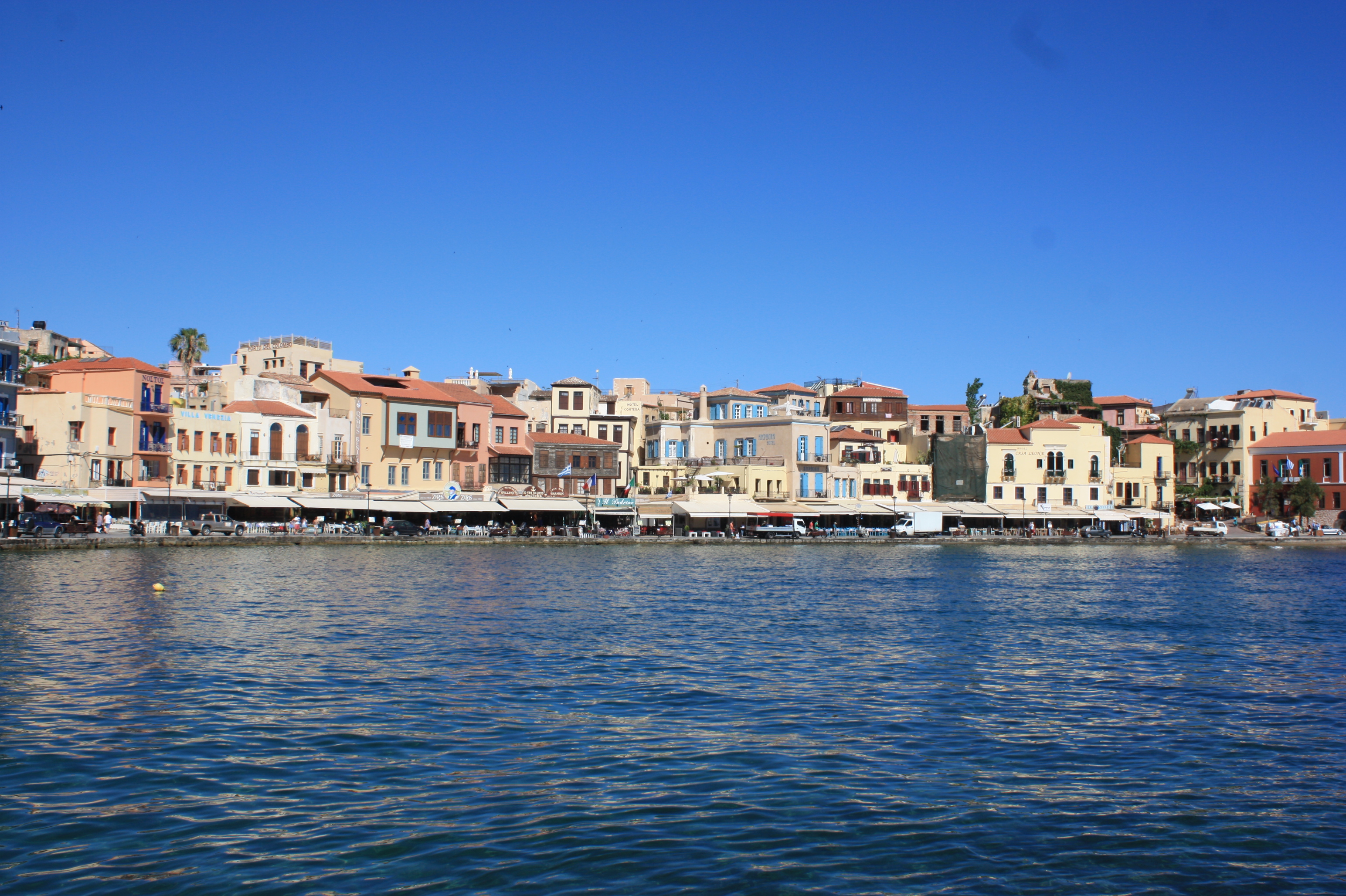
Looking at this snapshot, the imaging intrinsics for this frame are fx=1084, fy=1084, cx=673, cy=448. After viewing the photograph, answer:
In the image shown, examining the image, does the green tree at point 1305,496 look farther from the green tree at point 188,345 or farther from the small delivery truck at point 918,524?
the green tree at point 188,345

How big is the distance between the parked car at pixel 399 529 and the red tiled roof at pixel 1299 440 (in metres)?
58.5

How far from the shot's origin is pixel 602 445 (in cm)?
6294

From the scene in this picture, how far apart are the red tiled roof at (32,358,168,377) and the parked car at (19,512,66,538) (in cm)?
790

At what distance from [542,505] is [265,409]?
47.6 feet

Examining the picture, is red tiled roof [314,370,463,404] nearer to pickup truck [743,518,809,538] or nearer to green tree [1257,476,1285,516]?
pickup truck [743,518,809,538]

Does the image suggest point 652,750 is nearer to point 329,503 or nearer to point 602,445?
point 329,503

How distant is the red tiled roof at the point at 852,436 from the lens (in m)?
70.4

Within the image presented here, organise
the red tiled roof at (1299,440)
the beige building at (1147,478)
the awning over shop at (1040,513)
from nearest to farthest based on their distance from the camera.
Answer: the awning over shop at (1040,513), the red tiled roof at (1299,440), the beige building at (1147,478)

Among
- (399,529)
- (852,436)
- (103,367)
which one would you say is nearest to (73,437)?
(103,367)

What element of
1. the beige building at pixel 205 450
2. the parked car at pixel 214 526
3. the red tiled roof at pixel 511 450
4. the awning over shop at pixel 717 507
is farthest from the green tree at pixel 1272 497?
the beige building at pixel 205 450

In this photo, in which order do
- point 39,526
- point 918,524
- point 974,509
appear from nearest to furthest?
point 39,526
point 918,524
point 974,509

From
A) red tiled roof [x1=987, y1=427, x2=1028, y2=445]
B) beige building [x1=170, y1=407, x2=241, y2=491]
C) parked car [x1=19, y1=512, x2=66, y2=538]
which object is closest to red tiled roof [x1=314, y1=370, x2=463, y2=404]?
beige building [x1=170, y1=407, x2=241, y2=491]

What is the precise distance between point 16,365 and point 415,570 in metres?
22.6

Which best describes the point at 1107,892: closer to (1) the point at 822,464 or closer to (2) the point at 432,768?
(2) the point at 432,768
